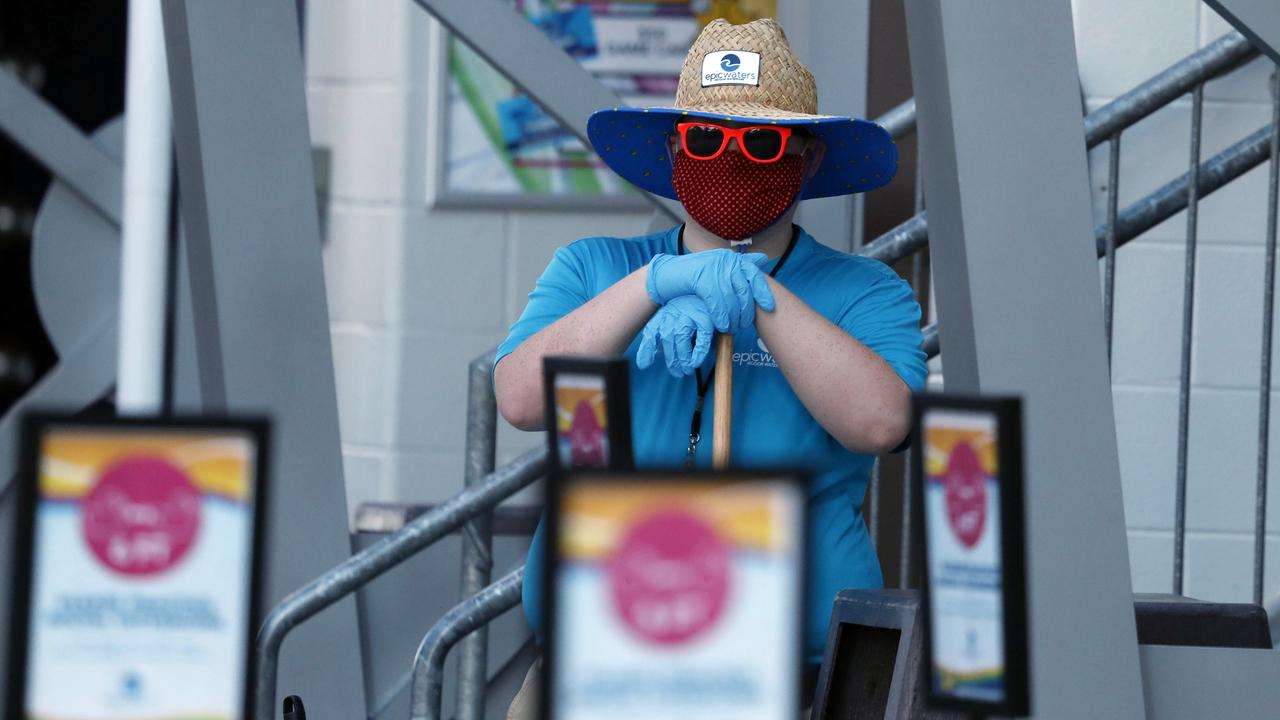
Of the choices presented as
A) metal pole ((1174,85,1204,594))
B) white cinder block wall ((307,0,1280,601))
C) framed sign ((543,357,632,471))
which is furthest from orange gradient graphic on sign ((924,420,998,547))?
white cinder block wall ((307,0,1280,601))

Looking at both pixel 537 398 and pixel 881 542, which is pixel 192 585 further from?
pixel 881 542

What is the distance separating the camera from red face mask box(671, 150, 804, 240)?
1.51 meters

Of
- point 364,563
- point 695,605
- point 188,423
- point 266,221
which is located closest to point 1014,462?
point 695,605

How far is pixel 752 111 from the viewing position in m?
1.54

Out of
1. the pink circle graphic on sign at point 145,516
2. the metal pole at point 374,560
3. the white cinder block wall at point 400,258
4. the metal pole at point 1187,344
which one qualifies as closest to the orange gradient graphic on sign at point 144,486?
the pink circle graphic on sign at point 145,516

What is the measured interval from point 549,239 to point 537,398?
1.86m

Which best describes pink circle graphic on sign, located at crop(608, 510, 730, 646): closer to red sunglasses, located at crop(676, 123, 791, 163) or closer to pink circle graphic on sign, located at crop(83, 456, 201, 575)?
pink circle graphic on sign, located at crop(83, 456, 201, 575)

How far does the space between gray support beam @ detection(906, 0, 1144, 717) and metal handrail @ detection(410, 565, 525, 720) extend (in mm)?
817

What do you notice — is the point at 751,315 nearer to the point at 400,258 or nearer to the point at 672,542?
the point at 672,542

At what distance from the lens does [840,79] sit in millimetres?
2385

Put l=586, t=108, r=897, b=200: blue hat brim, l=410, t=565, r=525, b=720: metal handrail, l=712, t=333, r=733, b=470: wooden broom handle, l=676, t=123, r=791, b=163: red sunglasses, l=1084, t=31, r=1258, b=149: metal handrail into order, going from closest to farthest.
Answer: l=712, t=333, r=733, b=470: wooden broom handle → l=676, t=123, r=791, b=163: red sunglasses → l=586, t=108, r=897, b=200: blue hat brim → l=410, t=565, r=525, b=720: metal handrail → l=1084, t=31, r=1258, b=149: metal handrail

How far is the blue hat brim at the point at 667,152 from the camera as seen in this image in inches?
67.5

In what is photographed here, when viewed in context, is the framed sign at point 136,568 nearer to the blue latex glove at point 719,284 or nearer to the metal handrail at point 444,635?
the blue latex glove at point 719,284

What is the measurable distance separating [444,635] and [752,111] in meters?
0.81
